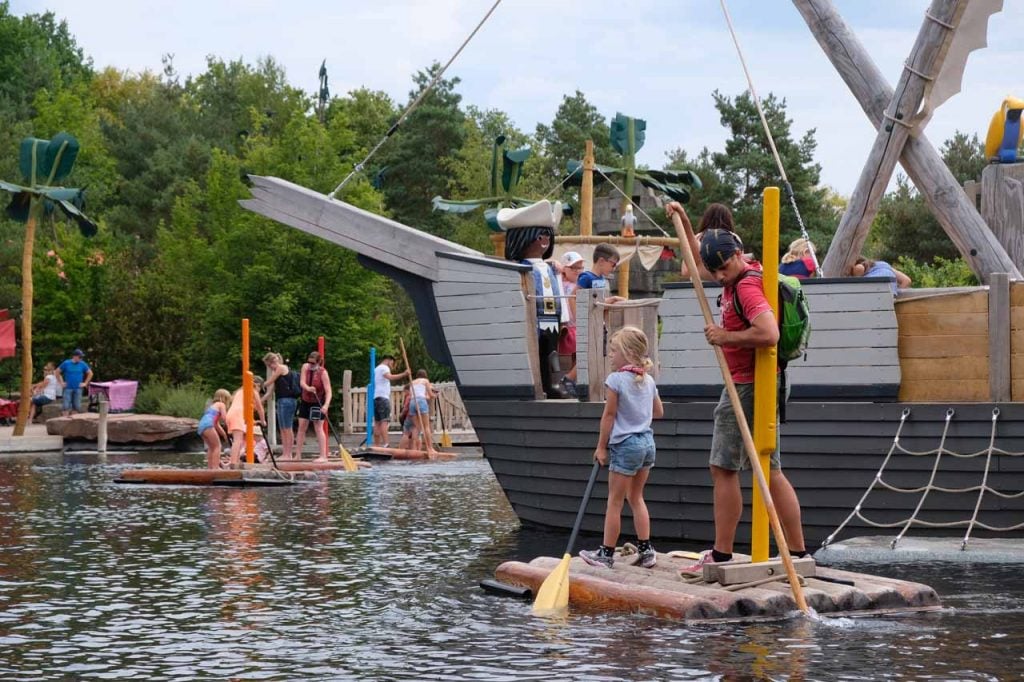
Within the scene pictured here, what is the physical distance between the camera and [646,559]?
31.6 ft

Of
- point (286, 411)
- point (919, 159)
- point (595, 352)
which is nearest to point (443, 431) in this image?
point (286, 411)

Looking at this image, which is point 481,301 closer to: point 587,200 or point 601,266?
point 601,266

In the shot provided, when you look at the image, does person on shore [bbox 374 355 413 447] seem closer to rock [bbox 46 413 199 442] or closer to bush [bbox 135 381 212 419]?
rock [bbox 46 413 199 442]

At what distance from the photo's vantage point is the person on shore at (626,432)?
9688 millimetres

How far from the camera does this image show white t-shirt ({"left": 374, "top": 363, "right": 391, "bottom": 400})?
97.8 feet

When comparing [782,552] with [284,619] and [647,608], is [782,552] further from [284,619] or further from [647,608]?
[284,619]

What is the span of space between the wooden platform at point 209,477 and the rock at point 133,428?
12.1 m

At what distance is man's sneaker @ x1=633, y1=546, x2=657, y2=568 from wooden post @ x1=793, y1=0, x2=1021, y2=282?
15.3 feet

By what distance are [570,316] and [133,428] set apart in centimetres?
2022

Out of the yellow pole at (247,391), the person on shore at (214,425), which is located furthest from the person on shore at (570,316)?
the person on shore at (214,425)

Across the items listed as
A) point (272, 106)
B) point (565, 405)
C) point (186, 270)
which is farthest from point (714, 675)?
point (272, 106)

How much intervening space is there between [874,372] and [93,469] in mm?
15368

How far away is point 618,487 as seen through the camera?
975 centimetres

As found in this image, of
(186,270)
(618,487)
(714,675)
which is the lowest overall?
(714,675)
